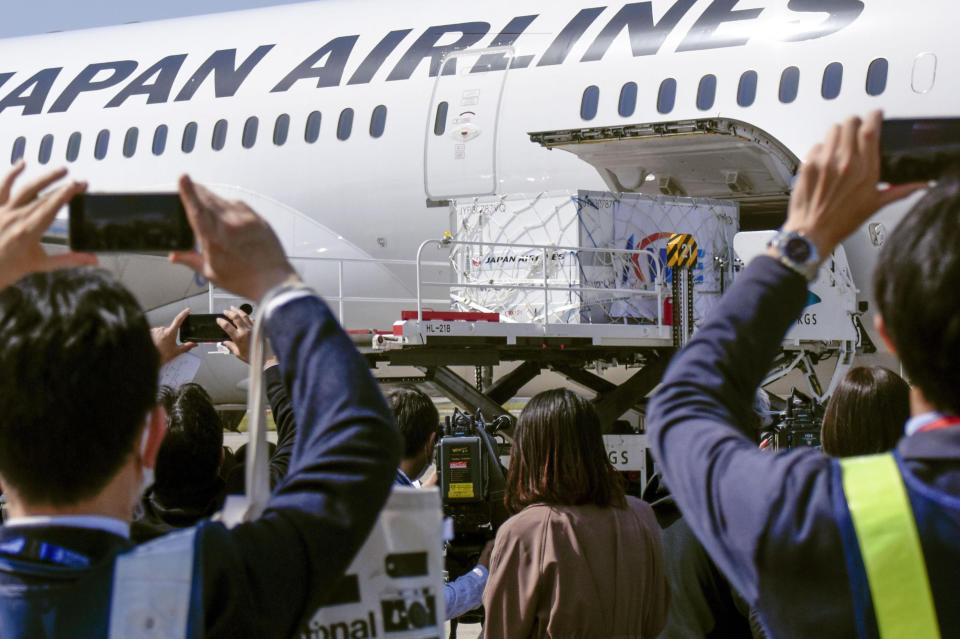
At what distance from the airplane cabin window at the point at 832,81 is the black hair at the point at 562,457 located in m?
8.30

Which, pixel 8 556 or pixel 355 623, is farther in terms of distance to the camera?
pixel 355 623

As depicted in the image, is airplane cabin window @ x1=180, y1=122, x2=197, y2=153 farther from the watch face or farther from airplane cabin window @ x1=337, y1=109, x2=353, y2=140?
the watch face

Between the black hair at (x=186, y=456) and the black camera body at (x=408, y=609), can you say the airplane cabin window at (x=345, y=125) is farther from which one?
the black camera body at (x=408, y=609)

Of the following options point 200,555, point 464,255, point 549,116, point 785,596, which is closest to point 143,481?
point 200,555

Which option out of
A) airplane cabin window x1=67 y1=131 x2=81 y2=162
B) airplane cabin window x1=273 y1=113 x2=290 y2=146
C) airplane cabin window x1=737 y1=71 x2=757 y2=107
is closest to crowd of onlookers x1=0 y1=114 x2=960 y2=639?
airplane cabin window x1=737 y1=71 x2=757 y2=107

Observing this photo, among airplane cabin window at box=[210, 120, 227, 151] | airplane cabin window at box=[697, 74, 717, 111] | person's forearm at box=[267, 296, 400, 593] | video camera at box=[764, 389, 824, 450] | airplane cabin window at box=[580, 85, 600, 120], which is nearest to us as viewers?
person's forearm at box=[267, 296, 400, 593]

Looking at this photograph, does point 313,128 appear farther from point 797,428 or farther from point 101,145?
point 797,428

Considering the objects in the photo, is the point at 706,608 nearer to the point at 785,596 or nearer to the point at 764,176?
the point at 785,596

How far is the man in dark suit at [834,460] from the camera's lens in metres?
1.44

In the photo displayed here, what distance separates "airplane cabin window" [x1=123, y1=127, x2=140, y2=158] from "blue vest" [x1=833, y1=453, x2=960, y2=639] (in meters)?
14.2

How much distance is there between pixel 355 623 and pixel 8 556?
0.45 m

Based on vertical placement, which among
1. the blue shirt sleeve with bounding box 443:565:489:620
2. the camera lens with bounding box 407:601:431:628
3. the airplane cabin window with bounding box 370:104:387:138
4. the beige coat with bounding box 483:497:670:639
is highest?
the airplane cabin window with bounding box 370:104:387:138

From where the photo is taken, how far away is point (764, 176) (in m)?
11.3

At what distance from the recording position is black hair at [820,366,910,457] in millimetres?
2930
